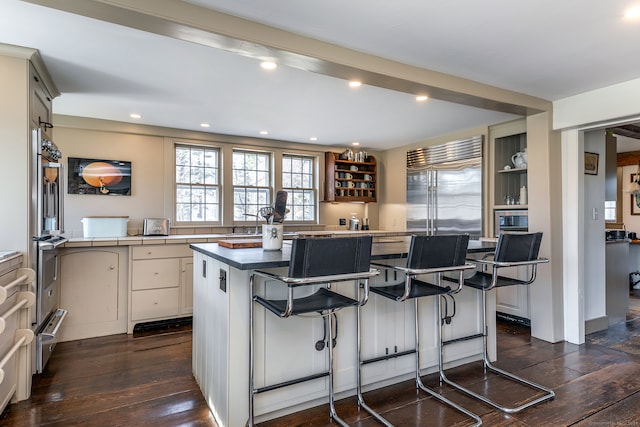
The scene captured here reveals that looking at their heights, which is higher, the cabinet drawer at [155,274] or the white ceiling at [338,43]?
the white ceiling at [338,43]

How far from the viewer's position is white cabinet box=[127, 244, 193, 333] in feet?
12.6

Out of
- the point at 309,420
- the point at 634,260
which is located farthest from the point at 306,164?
the point at 634,260

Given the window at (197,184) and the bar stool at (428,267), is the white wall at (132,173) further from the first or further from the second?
the bar stool at (428,267)

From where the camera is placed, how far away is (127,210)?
4.60 meters

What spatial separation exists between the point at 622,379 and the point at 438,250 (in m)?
1.86

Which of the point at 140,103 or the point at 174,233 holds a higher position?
the point at 140,103

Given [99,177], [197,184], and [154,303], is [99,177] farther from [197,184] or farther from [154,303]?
[154,303]

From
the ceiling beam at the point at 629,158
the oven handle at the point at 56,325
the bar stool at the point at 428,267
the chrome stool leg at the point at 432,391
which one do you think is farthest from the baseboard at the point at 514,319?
the ceiling beam at the point at 629,158

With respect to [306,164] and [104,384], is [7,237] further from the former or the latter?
[306,164]

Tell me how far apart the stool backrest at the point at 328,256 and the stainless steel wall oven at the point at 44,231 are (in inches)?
81.1

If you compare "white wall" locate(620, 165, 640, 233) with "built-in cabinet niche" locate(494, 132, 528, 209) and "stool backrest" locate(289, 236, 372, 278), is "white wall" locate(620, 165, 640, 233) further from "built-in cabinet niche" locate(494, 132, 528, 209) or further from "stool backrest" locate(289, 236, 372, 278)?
"stool backrest" locate(289, 236, 372, 278)

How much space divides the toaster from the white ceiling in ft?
4.17

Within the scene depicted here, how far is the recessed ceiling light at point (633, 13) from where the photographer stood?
1983 millimetres

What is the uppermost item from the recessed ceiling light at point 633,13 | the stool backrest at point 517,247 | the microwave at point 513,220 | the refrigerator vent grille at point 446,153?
the recessed ceiling light at point 633,13
